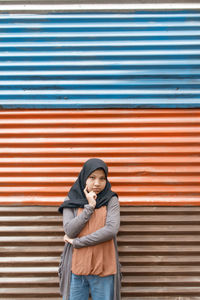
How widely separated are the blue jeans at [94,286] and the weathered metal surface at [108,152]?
893 millimetres

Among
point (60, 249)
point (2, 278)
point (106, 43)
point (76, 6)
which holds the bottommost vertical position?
point (2, 278)

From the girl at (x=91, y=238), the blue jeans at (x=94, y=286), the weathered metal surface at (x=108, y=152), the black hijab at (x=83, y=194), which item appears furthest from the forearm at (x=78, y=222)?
the weathered metal surface at (x=108, y=152)

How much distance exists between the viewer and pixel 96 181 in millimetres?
1963

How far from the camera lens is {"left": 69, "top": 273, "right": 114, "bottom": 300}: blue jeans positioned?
6.66ft

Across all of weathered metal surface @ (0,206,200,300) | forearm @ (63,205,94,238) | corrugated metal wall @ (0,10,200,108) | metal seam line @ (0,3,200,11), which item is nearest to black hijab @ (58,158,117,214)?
forearm @ (63,205,94,238)

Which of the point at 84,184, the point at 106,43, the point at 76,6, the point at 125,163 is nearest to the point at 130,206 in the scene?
the point at 125,163

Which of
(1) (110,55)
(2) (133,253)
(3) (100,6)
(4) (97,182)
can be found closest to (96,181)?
(4) (97,182)

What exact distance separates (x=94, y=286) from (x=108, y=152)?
1485 mm

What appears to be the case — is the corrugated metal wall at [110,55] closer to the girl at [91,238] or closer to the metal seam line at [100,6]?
the metal seam line at [100,6]

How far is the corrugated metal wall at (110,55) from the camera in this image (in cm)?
262

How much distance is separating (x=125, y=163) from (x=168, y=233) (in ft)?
3.50

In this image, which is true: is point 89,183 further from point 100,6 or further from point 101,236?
point 100,6

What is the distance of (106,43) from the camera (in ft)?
8.63

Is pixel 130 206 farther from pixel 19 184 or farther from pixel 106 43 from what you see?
pixel 106 43
